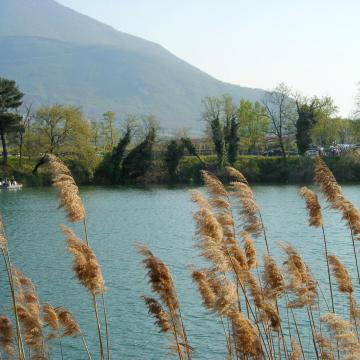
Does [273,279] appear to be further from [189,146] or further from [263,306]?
[189,146]

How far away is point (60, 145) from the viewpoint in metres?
87.6

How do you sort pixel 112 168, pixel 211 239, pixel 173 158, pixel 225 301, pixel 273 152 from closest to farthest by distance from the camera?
pixel 225 301 < pixel 211 239 < pixel 173 158 < pixel 112 168 < pixel 273 152

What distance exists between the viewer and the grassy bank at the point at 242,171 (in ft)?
284

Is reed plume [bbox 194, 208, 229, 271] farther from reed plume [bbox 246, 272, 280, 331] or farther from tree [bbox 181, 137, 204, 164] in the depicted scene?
tree [bbox 181, 137, 204, 164]

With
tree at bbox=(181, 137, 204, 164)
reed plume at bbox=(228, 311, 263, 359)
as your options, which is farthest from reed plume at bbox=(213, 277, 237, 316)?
tree at bbox=(181, 137, 204, 164)

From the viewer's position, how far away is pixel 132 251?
1339 inches

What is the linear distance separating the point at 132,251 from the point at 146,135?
2513 inches

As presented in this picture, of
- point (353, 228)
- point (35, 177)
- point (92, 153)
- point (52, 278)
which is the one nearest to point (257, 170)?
point (92, 153)

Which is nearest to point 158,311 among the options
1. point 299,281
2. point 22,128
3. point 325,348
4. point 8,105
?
point 299,281

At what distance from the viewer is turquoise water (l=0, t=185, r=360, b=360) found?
19.0 m

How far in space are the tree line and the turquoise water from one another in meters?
18.7

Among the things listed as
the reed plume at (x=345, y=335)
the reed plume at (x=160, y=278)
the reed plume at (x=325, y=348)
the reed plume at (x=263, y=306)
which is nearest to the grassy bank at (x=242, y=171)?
the reed plume at (x=263, y=306)

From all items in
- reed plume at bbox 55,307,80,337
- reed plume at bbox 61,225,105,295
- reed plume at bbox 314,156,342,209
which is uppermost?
reed plume at bbox 314,156,342,209

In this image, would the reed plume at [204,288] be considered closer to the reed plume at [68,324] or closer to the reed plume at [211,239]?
the reed plume at [211,239]
